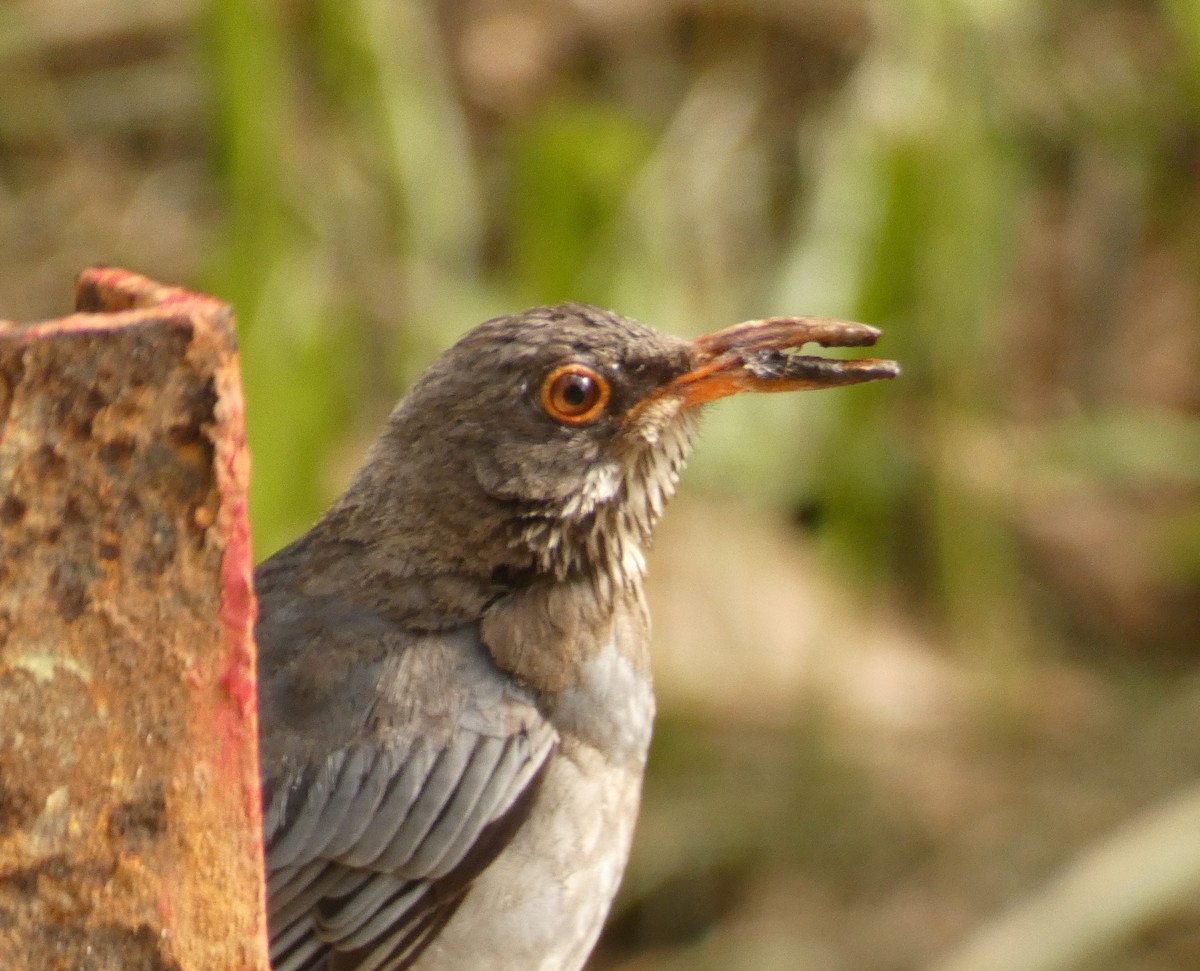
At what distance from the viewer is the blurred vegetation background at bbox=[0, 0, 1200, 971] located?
6.61m

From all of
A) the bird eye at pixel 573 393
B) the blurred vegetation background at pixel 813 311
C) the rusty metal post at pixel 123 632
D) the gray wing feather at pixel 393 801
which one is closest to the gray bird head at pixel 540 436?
the bird eye at pixel 573 393

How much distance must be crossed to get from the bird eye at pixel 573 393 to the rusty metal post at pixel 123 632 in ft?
5.16

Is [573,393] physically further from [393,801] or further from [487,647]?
[393,801]

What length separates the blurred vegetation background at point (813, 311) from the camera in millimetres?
6605

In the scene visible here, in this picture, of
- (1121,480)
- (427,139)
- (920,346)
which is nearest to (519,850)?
(920,346)

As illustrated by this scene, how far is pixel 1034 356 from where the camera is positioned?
32.4ft

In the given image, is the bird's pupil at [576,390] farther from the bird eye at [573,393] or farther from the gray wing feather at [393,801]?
the gray wing feather at [393,801]

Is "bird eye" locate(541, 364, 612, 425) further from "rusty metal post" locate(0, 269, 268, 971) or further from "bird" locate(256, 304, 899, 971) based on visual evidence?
"rusty metal post" locate(0, 269, 268, 971)

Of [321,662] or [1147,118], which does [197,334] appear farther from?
[1147,118]

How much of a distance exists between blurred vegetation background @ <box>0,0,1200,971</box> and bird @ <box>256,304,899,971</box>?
276 cm

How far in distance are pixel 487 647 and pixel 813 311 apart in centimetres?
415

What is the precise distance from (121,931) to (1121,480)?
25.0ft

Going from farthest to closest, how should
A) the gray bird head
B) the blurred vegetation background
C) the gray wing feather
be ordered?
the blurred vegetation background, the gray bird head, the gray wing feather

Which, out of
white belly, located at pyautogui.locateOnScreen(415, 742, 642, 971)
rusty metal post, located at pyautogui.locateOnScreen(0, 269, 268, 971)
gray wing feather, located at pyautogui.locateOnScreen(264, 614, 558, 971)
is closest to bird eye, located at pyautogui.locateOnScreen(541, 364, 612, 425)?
gray wing feather, located at pyautogui.locateOnScreen(264, 614, 558, 971)
